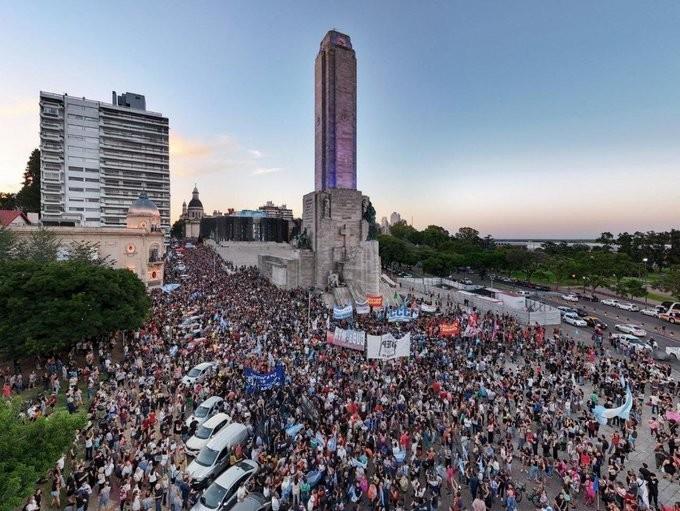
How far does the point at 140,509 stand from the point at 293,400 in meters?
7.20

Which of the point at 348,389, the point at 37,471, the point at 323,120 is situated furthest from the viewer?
the point at 323,120

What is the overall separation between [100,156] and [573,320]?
9276 cm

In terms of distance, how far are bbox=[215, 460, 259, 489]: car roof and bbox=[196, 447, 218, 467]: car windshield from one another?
900 mm

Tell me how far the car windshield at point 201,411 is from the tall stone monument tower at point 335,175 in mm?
30036

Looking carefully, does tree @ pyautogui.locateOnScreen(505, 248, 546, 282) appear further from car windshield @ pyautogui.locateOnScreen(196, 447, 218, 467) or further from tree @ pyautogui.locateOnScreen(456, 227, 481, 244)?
car windshield @ pyautogui.locateOnScreen(196, 447, 218, 467)

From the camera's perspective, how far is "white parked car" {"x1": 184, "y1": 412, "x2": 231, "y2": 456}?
1405 cm

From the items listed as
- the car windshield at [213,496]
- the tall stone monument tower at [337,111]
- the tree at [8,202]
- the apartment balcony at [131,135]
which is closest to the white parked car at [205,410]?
the car windshield at [213,496]

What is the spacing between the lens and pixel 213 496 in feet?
36.6

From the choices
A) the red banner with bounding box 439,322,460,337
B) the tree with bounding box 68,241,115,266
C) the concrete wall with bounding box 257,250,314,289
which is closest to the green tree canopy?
the concrete wall with bounding box 257,250,314,289

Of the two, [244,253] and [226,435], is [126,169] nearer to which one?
[244,253]

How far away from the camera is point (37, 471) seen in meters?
8.27

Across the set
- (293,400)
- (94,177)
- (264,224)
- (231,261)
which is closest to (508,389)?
(293,400)

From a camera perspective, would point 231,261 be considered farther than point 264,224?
No

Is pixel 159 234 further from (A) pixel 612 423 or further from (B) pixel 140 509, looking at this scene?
(A) pixel 612 423
